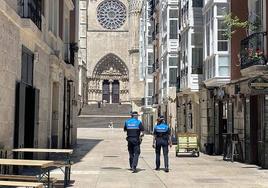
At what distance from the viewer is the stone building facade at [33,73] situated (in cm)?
1319

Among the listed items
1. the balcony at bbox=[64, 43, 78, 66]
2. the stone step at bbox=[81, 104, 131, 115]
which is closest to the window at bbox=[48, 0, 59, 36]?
the balcony at bbox=[64, 43, 78, 66]

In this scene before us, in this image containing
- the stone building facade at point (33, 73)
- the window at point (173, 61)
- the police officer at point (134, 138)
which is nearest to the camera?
the stone building facade at point (33, 73)

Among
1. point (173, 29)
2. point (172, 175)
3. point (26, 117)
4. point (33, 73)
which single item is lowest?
point (172, 175)

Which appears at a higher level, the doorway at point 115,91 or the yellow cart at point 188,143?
the doorway at point 115,91

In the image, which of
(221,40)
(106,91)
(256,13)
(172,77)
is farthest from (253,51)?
(106,91)

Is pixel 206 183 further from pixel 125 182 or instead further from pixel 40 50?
pixel 40 50

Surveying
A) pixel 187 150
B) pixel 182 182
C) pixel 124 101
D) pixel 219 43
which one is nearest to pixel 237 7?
pixel 219 43

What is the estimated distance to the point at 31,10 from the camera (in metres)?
16.3

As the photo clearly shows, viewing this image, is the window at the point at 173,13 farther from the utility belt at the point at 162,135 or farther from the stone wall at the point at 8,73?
the stone wall at the point at 8,73

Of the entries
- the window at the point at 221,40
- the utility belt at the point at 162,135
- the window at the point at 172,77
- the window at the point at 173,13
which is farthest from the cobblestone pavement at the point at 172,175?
the window at the point at 173,13

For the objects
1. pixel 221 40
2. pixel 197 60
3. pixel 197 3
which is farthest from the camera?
pixel 197 60

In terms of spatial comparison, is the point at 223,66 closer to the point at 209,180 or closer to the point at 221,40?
the point at 221,40

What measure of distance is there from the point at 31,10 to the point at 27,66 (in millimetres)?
1777

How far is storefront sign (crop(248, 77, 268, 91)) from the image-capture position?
17.0 m
